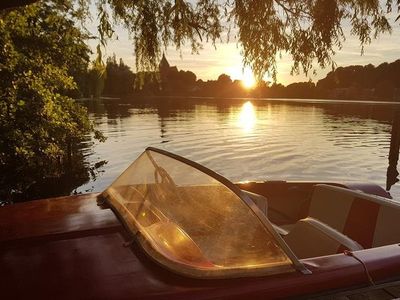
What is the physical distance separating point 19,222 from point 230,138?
95.9ft

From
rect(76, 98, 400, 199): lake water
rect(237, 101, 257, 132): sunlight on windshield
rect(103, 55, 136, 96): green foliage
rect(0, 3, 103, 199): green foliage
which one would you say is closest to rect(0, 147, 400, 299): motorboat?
rect(0, 3, 103, 199): green foliage

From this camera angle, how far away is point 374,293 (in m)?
2.83

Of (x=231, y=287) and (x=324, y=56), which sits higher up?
(x=324, y=56)

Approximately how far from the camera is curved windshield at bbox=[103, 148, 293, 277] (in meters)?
2.67

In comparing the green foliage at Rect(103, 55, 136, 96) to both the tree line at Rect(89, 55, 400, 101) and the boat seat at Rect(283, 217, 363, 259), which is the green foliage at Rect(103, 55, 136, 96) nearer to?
the tree line at Rect(89, 55, 400, 101)

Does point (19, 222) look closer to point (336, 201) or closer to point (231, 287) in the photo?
point (231, 287)

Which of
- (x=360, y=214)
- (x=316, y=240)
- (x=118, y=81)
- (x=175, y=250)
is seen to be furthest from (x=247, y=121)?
(x=118, y=81)

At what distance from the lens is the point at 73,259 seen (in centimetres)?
277

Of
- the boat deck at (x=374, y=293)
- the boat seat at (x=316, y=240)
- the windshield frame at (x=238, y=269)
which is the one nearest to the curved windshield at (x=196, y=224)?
the windshield frame at (x=238, y=269)

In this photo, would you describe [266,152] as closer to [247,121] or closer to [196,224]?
[196,224]

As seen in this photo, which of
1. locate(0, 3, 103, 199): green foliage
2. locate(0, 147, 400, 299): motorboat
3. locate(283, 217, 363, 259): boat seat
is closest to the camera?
locate(0, 147, 400, 299): motorboat

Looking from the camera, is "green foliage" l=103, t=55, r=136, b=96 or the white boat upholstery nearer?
the white boat upholstery

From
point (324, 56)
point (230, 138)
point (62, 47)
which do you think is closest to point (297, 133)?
point (230, 138)

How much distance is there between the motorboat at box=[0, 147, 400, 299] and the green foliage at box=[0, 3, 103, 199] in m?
6.96
